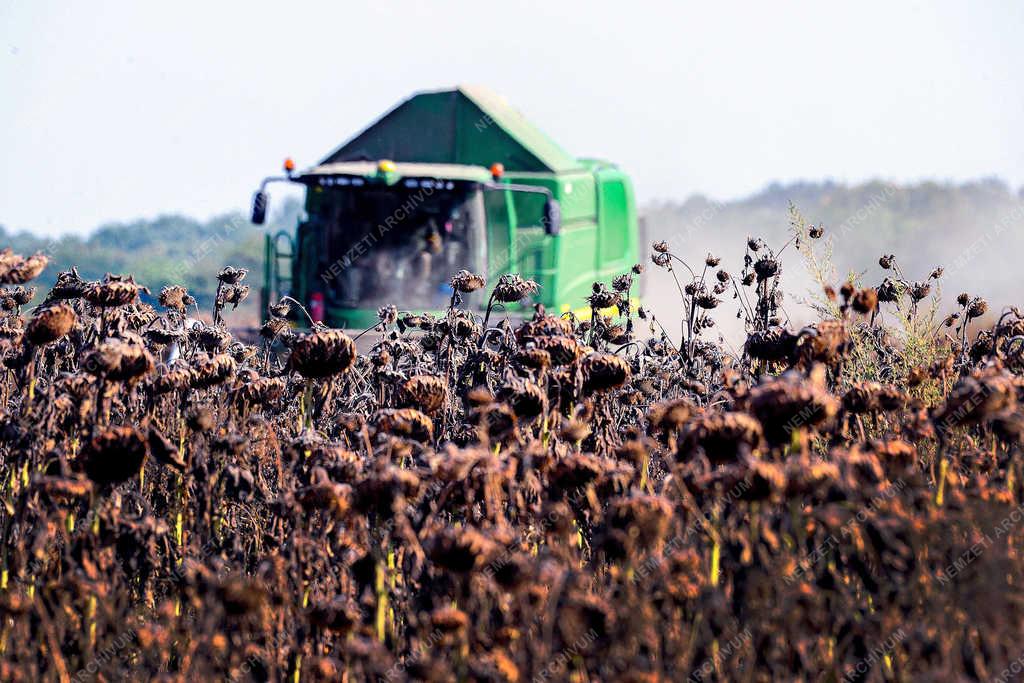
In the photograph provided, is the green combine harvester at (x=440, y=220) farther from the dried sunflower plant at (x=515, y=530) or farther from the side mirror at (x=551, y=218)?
the dried sunflower plant at (x=515, y=530)

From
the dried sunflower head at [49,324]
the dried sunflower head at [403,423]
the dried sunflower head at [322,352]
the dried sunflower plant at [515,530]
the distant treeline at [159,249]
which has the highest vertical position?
the distant treeline at [159,249]

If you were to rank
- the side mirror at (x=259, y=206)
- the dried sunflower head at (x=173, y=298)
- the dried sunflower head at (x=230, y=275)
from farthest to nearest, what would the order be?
the side mirror at (x=259, y=206) < the dried sunflower head at (x=230, y=275) < the dried sunflower head at (x=173, y=298)

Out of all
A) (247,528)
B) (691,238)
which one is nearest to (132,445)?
(247,528)

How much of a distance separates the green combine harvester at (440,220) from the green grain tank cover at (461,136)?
0.06 ft

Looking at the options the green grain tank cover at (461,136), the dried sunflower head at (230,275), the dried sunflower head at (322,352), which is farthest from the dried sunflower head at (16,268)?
the green grain tank cover at (461,136)

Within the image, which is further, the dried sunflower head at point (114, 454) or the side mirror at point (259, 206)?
the side mirror at point (259, 206)

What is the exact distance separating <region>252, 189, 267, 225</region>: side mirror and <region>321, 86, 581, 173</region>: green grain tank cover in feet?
9.89

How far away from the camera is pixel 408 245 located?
11.9 meters

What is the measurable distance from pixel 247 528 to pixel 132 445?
117 cm

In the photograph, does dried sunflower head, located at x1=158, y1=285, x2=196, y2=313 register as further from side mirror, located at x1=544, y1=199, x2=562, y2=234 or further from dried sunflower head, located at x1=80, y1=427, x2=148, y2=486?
side mirror, located at x1=544, y1=199, x2=562, y2=234

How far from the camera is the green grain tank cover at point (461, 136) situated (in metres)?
14.1

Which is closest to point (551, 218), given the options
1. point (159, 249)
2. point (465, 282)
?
point (465, 282)

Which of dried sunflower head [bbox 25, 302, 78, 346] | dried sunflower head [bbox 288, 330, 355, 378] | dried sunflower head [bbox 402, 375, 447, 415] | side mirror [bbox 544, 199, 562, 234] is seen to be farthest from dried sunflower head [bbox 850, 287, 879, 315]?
side mirror [bbox 544, 199, 562, 234]

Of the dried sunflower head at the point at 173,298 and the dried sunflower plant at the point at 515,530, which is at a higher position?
the dried sunflower head at the point at 173,298
